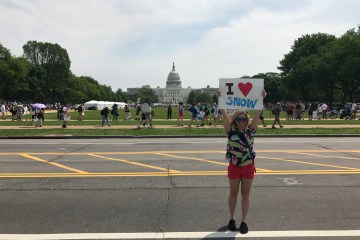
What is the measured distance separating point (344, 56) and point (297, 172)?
60.6 meters

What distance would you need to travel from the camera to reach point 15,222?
595 cm

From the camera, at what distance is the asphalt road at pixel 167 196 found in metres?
5.69

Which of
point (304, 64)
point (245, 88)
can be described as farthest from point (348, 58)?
point (245, 88)

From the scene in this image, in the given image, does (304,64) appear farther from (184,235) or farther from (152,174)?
(184,235)

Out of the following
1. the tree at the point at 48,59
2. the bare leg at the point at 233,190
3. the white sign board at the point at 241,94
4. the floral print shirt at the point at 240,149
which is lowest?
the bare leg at the point at 233,190

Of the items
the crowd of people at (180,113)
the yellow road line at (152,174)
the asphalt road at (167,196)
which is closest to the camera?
the asphalt road at (167,196)

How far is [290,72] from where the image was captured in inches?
3322

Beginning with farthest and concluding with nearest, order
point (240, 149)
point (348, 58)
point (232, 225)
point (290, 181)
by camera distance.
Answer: point (348, 58) < point (290, 181) < point (232, 225) < point (240, 149)

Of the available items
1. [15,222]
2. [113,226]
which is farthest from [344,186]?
[15,222]

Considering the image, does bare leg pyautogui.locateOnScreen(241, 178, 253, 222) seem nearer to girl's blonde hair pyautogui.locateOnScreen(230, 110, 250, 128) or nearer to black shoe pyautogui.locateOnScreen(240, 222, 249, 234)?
black shoe pyautogui.locateOnScreen(240, 222, 249, 234)

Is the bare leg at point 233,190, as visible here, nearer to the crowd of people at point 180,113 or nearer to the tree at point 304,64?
the crowd of people at point 180,113

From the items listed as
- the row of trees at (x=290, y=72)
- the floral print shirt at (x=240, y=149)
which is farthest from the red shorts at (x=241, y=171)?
the row of trees at (x=290, y=72)

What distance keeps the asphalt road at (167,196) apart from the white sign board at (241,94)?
1696 mm

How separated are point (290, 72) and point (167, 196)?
266ft
